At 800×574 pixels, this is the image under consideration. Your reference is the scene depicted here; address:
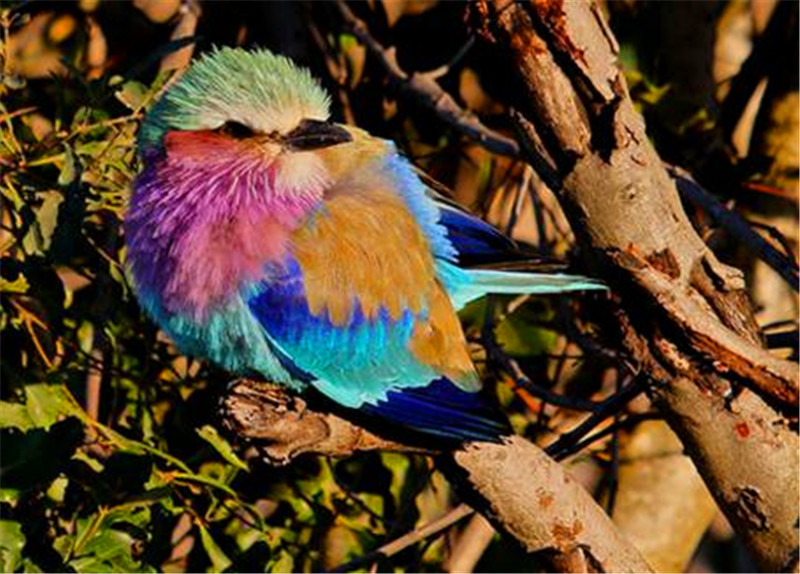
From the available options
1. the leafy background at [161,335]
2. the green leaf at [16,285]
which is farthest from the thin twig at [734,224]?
the green leaf at [16,285]

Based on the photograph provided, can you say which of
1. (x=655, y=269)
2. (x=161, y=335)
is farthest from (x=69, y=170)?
(x=655, y=269)

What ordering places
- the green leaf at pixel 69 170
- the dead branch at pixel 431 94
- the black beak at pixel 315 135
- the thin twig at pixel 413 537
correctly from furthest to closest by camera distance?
the dead branch at pixel 431 94
the thin twig at pixel 413 537
the green leaf at pixel 69 170
the black beak at pixel 315 135

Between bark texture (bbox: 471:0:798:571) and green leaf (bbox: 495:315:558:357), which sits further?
green leaf (bbox: 495:315:558:357)

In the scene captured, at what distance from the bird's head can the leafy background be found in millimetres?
164

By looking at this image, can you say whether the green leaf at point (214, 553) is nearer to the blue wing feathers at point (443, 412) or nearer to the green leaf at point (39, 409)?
the green leaf at point (39, 409)

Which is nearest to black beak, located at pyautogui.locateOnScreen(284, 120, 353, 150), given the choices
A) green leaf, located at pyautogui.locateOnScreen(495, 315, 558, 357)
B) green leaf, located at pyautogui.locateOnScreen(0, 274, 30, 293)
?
green leaf, located at pyautogui.locateOnScreen(0, 274, 30, 293)

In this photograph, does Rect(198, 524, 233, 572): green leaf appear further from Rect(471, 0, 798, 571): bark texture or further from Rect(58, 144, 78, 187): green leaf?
Rect(471, 0, 798, 571): bark texture

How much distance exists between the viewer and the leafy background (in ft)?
9.84

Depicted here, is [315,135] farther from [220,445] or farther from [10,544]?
[10,544]

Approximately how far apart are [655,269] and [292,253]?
581 millimetres

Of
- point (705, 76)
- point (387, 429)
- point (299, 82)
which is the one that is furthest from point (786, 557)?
point (705, 76)

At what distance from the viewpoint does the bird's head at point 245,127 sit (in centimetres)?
278

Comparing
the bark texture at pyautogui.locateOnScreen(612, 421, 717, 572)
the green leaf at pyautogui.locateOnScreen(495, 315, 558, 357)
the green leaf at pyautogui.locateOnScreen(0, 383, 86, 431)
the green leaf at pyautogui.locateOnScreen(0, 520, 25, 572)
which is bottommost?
the bark texture at pyautogui.locateOnScreen(612, 421, 717, 572)

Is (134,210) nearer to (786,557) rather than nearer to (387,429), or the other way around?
(387,429)
